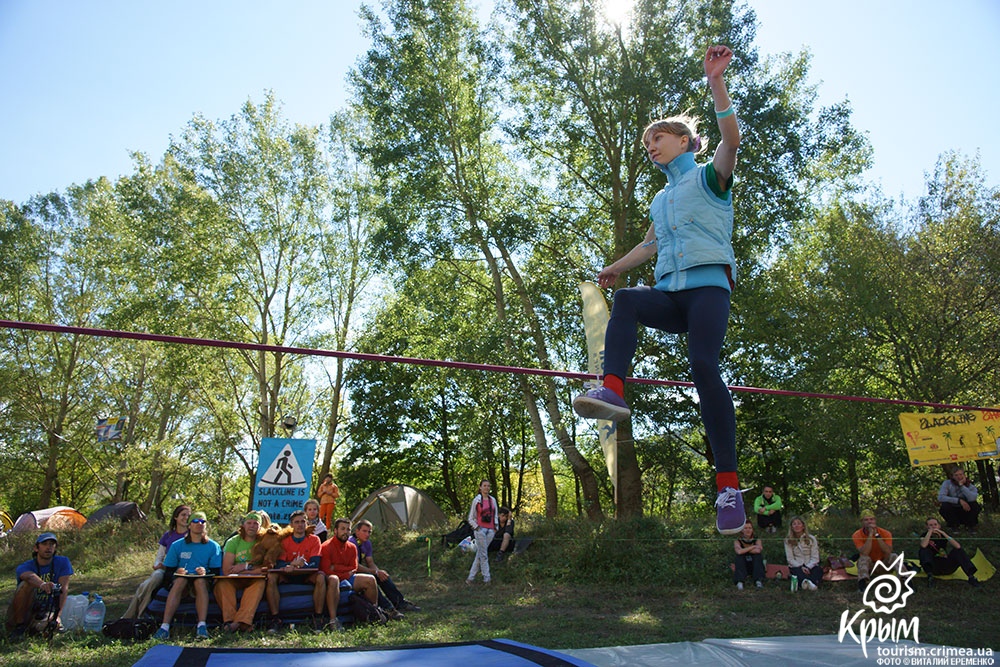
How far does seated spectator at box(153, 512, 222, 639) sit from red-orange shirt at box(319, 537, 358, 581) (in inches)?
37.1

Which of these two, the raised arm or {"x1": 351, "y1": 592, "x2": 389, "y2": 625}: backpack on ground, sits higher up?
the raised arm

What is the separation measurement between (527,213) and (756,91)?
475 cm

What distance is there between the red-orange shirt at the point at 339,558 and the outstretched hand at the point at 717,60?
221 inches

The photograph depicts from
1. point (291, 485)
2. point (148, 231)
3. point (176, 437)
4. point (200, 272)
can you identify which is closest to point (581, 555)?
point (291, 485)

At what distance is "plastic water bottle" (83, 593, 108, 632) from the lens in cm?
619

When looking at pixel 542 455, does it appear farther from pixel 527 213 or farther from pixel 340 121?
pixel 340 121

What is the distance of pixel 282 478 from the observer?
28.7 feet

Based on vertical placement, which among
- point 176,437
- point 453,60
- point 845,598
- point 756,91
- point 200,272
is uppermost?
point 453,60

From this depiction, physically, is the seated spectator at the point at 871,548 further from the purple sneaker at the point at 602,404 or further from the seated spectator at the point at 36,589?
the seated spectator at the point at 36,589

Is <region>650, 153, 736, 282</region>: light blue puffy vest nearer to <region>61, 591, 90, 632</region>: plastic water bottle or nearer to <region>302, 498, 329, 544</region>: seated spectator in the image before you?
<region>302, 498, 329, 544</region>: seated spectator

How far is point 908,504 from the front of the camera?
17.1 meters

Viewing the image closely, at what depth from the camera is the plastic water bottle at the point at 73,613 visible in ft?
20.5

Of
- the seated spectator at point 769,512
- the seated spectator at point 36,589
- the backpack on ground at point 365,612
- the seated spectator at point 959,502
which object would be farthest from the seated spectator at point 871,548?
the seated spectator at point 36,589

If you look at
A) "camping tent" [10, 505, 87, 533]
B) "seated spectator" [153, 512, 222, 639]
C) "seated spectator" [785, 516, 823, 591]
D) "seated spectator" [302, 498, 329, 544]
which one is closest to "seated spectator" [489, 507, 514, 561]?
"seated spectator" [302, 498, 329, 544]
